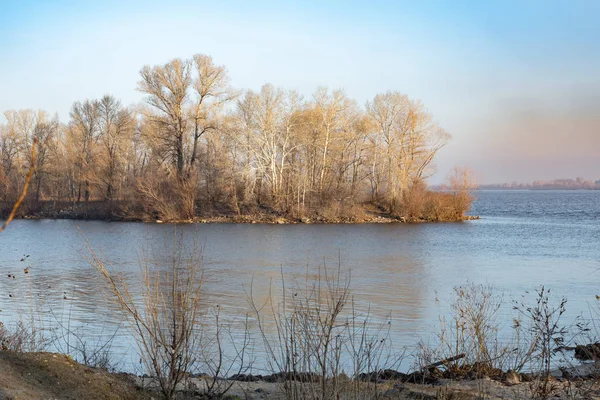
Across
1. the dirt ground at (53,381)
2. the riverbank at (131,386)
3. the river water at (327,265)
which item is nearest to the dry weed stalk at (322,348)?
the riverbank at (131,386)

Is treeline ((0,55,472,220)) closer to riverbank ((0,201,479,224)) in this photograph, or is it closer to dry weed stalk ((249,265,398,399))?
riverbank ((0,201,479,224))

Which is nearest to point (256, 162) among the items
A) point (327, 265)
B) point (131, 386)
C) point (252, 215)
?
point (252, 215)

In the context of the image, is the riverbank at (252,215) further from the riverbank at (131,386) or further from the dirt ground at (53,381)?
the dirt ground at (53,381)

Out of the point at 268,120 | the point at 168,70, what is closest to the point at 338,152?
the point at 268,120

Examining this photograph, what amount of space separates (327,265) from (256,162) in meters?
27.8

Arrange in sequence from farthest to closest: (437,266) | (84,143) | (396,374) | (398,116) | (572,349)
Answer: (84,143)
(398,116)
(437,266)
(572,349)
(396,374)

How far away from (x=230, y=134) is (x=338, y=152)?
Result: 10.1 m

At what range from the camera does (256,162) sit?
47906 millimetres

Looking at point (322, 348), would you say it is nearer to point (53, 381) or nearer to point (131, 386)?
point (131, 386)

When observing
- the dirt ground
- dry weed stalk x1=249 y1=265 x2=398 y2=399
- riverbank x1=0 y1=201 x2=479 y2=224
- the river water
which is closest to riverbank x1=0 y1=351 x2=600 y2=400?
the dirt ground

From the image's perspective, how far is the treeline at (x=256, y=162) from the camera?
47.6m

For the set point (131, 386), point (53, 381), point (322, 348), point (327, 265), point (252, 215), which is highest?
point (252, 215)

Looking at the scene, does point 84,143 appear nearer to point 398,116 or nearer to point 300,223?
point 300,223

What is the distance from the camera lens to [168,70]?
4869cm
